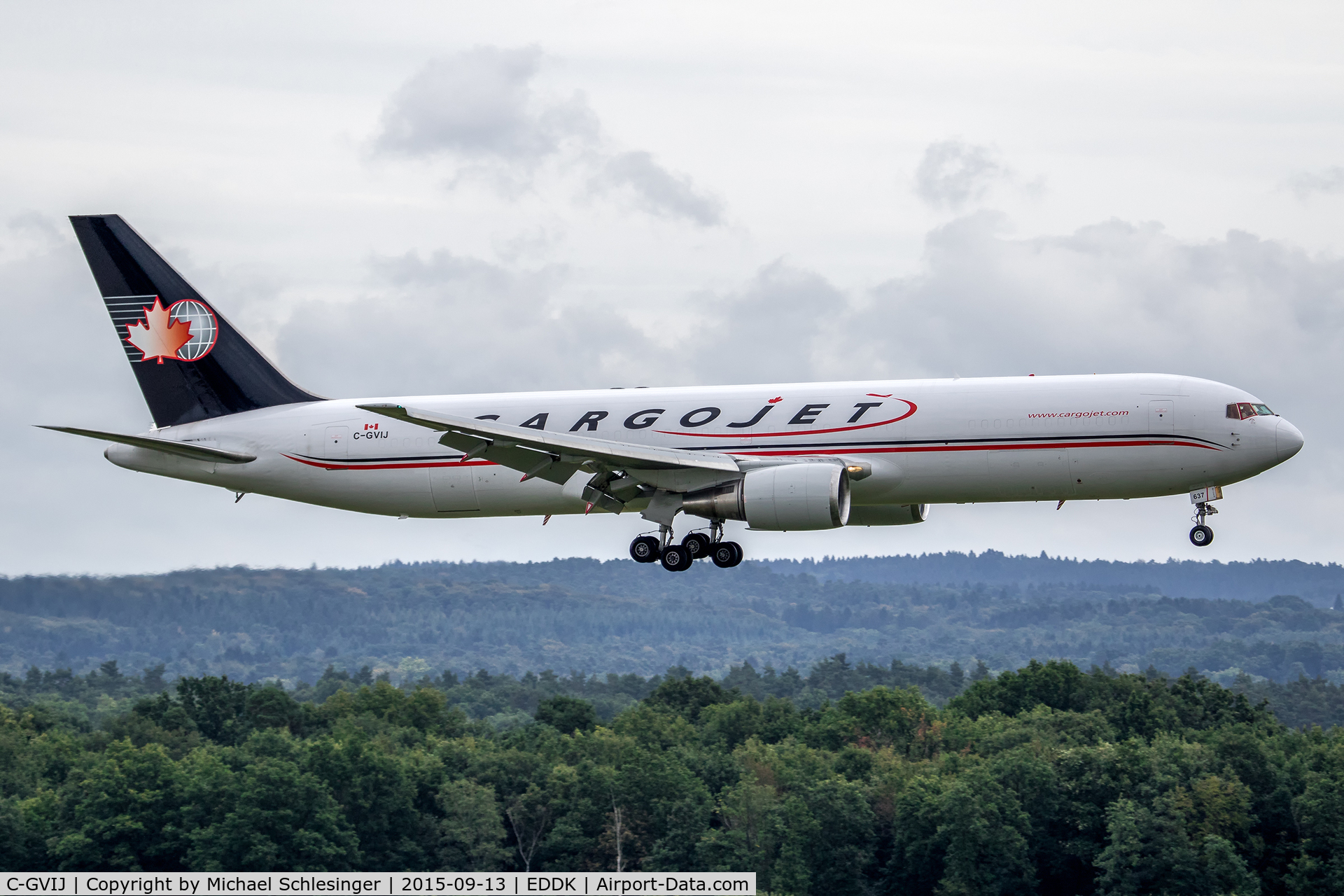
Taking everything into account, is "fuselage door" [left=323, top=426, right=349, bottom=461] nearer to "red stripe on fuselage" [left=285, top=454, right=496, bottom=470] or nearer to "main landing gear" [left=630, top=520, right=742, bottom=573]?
"red stripe on fuselage" [left=285, top=454, right=496, bottom=470]

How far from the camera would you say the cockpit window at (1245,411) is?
1844 inches

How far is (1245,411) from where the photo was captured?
47.0m

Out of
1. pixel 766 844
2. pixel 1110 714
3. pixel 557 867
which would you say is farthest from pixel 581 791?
pixel 1110 714

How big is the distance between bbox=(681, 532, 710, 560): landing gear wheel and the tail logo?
18832mm

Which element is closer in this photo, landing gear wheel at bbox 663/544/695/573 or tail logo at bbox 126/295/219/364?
landing gear wheel at bbox 663/544/695/573

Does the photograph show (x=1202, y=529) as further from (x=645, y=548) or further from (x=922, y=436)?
(x=645, y=548)

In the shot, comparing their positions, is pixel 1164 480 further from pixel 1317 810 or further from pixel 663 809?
pixel 663 809

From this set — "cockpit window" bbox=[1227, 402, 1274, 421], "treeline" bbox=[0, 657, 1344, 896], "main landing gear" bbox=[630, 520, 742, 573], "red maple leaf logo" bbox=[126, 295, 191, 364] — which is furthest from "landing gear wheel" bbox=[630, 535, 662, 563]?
"treeline" bbox=[0, 657, 1344, 896]

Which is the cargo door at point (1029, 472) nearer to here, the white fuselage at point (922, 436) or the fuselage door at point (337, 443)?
A: the white fuselage at point (922, 436)

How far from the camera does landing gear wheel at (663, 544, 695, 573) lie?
4762cm

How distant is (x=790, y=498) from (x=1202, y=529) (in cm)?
1233

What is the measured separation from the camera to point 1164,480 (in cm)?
4694

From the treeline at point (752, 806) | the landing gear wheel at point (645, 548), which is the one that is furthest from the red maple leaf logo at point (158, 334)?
the treeline at point (752, 806)

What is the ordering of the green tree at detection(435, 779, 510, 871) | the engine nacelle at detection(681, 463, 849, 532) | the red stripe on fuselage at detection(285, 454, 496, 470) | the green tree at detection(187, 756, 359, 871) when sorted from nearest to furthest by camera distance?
1. the engine nacelle at detection(681, 463, 849, 532)
2. the red stripe on fuselage at detection(285, 454, 496, 470)
3. the green tree at detection(187, 756, 359, 871)
4. the green tree at detection(435, 779, 510, 871)
